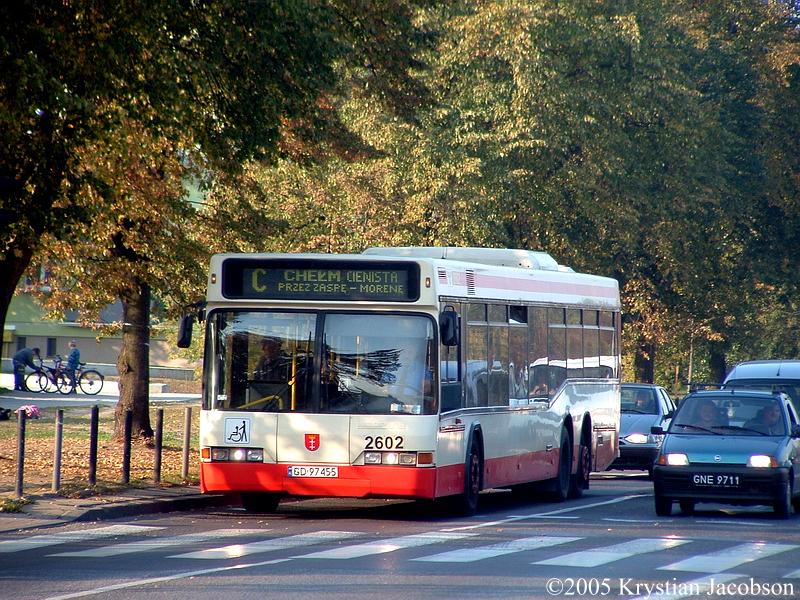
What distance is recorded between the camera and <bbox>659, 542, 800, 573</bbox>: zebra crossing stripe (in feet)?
38.6

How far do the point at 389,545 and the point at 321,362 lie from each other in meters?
3.01

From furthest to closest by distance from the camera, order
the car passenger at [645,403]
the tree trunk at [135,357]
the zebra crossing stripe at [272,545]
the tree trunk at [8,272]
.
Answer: the car passenger at [645,403] < the tree trunk at [135,357] < the tree trunk at [8,272] < the zebra crossing stripe at [272,545]

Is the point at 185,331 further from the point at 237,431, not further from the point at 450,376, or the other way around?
the point at 450,376

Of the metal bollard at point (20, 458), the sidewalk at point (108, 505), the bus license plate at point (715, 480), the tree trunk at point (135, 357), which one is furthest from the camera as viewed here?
the tree trunk at point (135, 357)

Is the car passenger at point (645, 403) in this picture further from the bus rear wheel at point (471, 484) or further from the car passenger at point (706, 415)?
the bus rear wheel at point (471, 484)

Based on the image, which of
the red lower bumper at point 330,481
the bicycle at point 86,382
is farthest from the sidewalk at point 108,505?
the bicycle at point 86,382

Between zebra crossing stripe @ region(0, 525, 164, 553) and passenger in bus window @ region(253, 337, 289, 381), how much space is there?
211cm

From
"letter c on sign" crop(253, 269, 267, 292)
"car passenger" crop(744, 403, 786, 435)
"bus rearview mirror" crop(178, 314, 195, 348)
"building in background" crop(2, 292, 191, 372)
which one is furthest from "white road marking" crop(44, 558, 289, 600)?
"building in background" crop(2, 292, 191, 372)

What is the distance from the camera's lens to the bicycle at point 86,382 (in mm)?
46862

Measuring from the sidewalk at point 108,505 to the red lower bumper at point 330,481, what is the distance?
965 millimetres

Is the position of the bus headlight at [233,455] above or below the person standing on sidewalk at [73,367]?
below

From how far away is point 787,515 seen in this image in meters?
17.1

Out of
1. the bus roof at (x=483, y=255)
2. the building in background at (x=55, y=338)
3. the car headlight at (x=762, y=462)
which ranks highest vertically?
the building in background at (x=55, y=338)

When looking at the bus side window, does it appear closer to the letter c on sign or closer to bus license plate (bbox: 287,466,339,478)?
bus license plate (bbox: 287,466,339,478)
